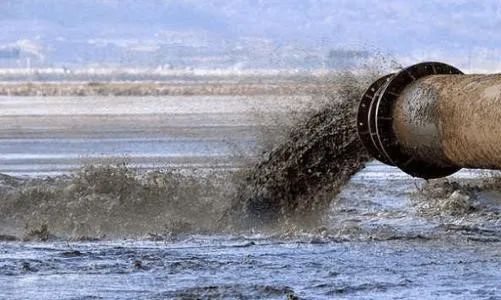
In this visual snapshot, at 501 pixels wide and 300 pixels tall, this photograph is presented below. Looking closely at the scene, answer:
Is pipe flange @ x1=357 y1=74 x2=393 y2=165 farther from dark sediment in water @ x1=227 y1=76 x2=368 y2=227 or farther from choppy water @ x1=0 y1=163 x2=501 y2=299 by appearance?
choppy water @ x1=0 y1=163 x2=501 y2=299

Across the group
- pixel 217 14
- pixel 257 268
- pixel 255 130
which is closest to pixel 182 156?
pixel 255 130

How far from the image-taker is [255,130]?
1638cm

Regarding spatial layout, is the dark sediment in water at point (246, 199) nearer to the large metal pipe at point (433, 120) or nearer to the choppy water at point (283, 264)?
the choppy water at point (283, 264)

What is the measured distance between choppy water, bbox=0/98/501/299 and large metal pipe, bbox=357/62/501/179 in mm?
713

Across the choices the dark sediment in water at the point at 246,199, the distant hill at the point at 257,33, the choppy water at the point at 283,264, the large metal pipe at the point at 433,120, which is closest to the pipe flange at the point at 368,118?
the large metal pipe at the point at 433,120

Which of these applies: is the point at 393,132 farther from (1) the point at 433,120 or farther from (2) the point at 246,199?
(2) the point at 246,199

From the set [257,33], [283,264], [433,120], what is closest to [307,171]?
[433,120]

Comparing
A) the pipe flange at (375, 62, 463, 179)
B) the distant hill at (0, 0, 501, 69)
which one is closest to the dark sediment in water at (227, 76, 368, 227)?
the pipe flange at (375, 62, 463, 179)

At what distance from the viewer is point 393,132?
13.5m

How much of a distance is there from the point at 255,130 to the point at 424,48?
149m

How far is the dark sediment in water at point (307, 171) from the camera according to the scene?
14477 mm

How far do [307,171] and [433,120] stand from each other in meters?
1.98

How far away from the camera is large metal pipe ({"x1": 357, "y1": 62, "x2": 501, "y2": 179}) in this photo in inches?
487

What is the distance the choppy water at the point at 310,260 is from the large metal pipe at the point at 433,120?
0.71 m
